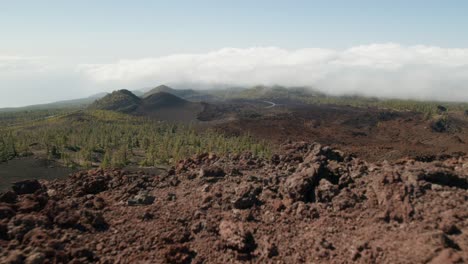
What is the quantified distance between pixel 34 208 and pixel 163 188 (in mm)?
8467

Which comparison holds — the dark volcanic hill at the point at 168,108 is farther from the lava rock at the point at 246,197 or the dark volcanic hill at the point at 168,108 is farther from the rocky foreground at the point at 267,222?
the lava rock at the point at 246,197

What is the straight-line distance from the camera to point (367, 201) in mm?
17219

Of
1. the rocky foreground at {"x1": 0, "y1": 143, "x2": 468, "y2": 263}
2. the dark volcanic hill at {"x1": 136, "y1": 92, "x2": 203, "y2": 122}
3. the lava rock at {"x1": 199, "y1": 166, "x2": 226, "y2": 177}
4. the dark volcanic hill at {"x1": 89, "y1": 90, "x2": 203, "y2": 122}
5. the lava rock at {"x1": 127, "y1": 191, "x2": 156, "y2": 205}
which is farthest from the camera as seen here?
the dark volcanic hill at {"x1": 89, "y1": 90, "x2": 203, "y2": 122}

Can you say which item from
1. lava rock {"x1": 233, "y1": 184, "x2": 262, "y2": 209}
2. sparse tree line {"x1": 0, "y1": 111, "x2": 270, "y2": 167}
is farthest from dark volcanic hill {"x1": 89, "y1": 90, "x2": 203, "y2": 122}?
lava rock {"x1": 233, "y1": 184, "x2": 262, "y2": 209}

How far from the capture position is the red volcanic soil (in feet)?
220

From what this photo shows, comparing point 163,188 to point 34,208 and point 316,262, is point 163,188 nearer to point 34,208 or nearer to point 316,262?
point 34,208

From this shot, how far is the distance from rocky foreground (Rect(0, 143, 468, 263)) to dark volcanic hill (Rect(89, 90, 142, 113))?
13199 cm

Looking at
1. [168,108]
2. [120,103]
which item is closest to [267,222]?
[168,108]

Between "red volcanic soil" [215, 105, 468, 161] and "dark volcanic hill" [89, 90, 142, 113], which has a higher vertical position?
"dark volcanic hill" [89, 90, 142, 113]

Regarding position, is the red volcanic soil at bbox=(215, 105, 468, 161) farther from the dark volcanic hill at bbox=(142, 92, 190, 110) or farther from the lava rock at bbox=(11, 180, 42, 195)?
the dark volcanic hill at bbox=(142, 92, 190, 110)

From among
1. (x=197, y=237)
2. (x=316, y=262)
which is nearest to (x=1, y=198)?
(x=197, y=237)

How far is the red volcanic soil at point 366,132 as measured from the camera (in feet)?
220

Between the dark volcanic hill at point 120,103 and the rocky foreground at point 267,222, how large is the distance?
13199cm

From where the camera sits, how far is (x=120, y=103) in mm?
158000
